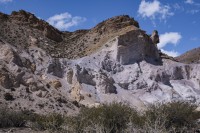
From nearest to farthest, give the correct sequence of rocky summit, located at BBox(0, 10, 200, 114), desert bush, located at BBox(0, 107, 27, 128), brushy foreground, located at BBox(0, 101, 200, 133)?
brushy foreground, located at BBox(0, 101, 200, 133), desert bush, located at BBox(0, 107, 27, 128), rocky summit, located at BBox(0, 10, 200, 114)

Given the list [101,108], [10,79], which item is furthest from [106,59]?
[101,108]

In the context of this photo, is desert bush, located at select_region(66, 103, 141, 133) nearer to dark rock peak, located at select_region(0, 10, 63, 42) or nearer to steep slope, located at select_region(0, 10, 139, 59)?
steep slope, located at select_region(0, 10, 139, 59)

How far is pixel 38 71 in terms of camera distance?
162 feet

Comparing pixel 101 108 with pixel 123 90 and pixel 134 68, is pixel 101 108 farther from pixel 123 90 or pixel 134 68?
pixel 134 68

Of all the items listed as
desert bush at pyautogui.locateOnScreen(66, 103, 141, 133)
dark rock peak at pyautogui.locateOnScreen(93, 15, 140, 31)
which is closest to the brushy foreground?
desert bush at pyautogui.locateOnScreen(66, 103, 141, 133)

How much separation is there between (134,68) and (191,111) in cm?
Result: 3249


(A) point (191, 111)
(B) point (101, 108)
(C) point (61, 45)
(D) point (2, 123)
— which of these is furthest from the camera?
(C) point (61, 45)

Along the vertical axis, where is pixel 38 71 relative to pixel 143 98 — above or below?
above

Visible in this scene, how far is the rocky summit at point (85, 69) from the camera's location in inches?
1646

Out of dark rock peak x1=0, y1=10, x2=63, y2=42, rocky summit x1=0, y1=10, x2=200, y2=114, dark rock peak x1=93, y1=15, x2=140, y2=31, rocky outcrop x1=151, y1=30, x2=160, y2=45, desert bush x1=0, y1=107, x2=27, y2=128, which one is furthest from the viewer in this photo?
rocky outcrop x1=151, y1=30, x2=160, y2=45

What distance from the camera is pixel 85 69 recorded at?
171 ft

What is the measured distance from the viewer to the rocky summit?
41812mm

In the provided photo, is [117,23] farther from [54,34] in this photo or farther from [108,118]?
[108,118]

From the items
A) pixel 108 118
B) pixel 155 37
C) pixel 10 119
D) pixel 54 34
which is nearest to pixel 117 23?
pixel 155 37
